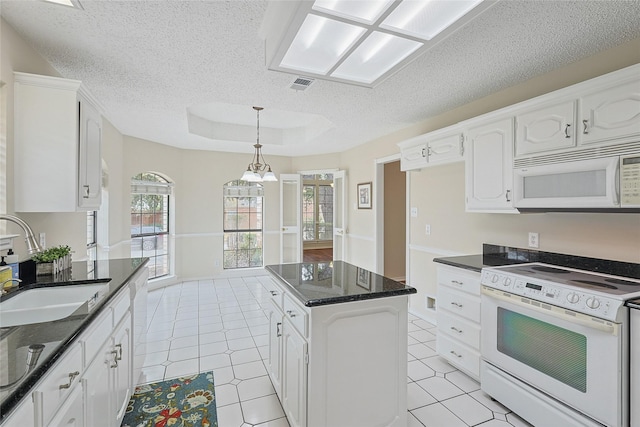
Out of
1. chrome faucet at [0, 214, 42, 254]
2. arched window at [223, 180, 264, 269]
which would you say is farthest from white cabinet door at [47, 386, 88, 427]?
arched window at [223, 180, 264, 269]

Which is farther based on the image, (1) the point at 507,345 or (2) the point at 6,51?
(1) the point at 507,345

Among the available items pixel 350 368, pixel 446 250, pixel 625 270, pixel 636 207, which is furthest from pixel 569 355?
pixel 446 250

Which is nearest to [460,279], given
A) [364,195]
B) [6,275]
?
[364,195]

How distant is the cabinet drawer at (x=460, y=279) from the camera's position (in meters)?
2.45

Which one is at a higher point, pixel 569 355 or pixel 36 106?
pixel 36 106

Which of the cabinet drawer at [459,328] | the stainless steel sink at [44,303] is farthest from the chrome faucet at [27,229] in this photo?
the cabinet drawer at [459,328]

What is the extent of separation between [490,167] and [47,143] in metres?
3.33

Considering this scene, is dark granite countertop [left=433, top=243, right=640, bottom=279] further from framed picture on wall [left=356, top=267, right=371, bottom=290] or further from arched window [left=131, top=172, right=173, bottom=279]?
arched window [left=131, top=172, right=173, bottom=279]

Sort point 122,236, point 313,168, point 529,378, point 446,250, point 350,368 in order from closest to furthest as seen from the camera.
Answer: point 350,368 < point 529,378 < point 446,250 < point 122,236 < point 313,168

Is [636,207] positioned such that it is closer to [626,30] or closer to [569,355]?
A: [569,355]

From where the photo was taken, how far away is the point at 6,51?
185 cm

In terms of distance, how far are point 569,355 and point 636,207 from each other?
0.94 metres

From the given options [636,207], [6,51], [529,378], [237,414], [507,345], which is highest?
[6,51]

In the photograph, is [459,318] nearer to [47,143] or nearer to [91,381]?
[91,381]
